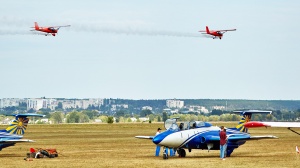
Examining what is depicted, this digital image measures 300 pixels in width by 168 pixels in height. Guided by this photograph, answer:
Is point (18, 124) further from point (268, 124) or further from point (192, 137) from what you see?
point (268, 124)

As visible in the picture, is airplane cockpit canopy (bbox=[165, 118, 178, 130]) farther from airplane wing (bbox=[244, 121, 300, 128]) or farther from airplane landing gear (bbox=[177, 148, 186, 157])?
airplane wing (bbox=[244, 121, 300, 128])

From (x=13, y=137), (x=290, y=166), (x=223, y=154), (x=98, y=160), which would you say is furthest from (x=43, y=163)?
(x=290, y=166)

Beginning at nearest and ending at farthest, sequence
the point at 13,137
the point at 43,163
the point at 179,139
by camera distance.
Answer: the point at 43,163 < the point at 179,139 < the point at 13,137

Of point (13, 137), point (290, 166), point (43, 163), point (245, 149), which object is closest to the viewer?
point (290, 166)

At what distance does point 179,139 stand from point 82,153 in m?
8.50

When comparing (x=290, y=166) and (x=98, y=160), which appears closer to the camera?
(x=290, y=166)

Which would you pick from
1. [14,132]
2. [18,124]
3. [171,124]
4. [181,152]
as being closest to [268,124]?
[171,124]

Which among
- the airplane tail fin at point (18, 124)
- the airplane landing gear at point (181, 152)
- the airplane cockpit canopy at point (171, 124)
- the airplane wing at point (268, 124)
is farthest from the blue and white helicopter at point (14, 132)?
the airplane wing at point (268, 124)

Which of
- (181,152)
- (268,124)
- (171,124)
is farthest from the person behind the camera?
(181,152)

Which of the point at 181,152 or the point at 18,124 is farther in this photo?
the point at 18,124

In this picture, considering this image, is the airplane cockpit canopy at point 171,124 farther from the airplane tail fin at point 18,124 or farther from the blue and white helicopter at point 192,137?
the airplane tail fin at point 18,124

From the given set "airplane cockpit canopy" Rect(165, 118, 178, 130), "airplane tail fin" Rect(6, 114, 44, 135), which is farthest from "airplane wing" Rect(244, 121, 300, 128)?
"airplane tail fin" Rect(6, 114, 44, 135)

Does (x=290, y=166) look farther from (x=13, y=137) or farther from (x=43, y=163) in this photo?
(x=13, y=137)

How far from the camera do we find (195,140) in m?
44.3
